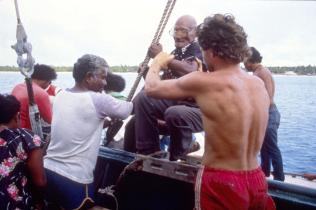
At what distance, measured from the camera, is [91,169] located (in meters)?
3.37

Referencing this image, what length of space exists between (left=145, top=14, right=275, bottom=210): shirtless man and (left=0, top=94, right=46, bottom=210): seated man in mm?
1260

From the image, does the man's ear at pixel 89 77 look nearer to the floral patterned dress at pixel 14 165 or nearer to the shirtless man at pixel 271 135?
the floral patterned dress at pixel 14 165

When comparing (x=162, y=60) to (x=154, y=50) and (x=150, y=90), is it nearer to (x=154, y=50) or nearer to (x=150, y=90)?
(x=150, y=90)

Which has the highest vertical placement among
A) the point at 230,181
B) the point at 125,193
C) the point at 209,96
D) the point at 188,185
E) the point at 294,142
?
the point at 209,96

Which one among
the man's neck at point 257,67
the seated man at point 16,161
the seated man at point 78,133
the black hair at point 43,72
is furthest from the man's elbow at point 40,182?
the man's neck at point 257,67

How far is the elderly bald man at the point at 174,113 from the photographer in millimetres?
3451

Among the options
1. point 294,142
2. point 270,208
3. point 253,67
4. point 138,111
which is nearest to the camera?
point 270,208

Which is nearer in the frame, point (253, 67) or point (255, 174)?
point (255, 174)

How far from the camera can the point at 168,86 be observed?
2639 millimetres

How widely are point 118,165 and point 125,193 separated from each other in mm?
294

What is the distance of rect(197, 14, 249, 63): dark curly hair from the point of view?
245cm

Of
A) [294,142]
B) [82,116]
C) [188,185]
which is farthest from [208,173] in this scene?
[294,142]

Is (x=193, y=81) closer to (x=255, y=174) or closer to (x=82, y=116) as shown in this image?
(x=255, y=174)

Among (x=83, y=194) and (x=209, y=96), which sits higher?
(x=209, y=96)
